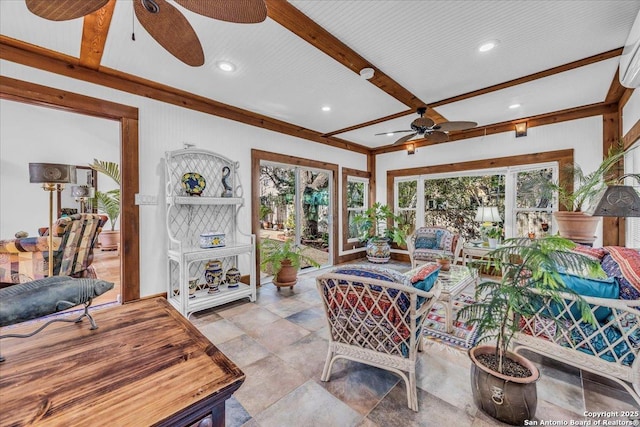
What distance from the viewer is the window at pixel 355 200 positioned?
6.14 meters

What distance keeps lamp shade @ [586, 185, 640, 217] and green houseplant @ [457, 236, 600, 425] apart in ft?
2.51

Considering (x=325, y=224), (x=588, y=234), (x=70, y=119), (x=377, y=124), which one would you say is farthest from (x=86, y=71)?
(x=588, y=234)

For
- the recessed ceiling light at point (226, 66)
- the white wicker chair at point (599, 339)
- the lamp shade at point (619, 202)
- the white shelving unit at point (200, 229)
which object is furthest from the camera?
the white shelving unit at point (200, 229)

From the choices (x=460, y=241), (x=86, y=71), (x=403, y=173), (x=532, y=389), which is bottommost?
(x=532, y=389)

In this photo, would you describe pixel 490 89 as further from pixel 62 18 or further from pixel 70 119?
pixel 70 119

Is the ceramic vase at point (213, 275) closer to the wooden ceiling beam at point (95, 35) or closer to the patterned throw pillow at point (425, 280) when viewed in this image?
the wooden ceiling beam at point (95, 35)

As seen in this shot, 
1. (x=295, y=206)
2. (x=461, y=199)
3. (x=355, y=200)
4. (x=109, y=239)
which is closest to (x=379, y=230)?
(x=355, y=200)

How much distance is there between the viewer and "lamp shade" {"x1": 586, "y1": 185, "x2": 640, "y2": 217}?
190 centimetres

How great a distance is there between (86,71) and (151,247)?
76.2 inches

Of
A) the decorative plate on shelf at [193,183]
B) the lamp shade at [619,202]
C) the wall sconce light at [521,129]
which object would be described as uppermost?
the wall sconce light at [521,129]

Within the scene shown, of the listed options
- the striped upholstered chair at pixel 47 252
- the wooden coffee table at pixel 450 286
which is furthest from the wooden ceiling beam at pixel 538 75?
the striped upholstered chair at pixel 47 252

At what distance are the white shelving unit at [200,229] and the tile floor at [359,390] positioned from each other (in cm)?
75

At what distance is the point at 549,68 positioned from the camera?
2775 millimetres

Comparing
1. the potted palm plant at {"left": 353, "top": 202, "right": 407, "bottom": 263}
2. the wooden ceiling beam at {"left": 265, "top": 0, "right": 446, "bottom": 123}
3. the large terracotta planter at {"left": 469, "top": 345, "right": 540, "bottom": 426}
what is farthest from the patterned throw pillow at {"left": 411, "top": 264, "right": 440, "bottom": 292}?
the potted palm plant at {"left": 353, "top": 202, "right": 407, "bottom": 263}
